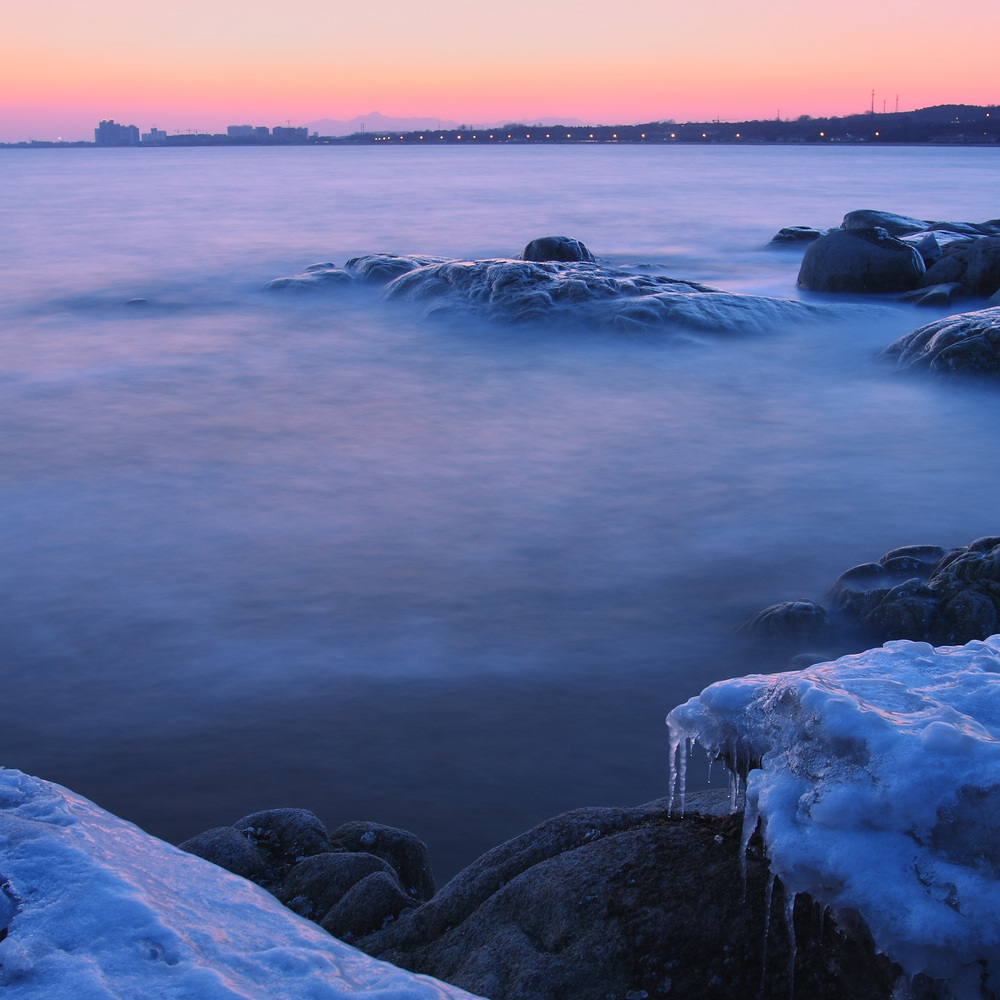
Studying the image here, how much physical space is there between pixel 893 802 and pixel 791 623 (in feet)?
7.96

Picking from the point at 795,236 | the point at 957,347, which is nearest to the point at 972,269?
the point at 957,347

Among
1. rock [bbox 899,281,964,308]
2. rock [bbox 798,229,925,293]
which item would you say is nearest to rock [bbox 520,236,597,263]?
rock [bbox 798,229,925,293]

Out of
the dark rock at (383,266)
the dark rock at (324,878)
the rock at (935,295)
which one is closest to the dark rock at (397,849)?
the dark rock at (324,878)

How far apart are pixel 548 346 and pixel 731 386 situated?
231cm

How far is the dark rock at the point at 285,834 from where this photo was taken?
2.56 m

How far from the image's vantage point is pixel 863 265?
12625 millimetres

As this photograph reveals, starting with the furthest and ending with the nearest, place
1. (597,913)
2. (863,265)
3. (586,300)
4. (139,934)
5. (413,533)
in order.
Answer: (863,265) < (586,300) < (413,533) < (597,913) < (139,934)

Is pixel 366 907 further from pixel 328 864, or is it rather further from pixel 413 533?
pixel 413 533

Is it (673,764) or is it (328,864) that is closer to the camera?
(673,764)

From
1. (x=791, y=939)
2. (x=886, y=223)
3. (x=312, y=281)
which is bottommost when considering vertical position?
(x=791, y=939)

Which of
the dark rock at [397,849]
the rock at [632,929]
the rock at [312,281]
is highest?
the rock at [312,281]

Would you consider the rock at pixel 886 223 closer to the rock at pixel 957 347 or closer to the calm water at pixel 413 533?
the calm water at pixel 413 533

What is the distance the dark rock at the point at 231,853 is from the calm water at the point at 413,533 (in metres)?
0.59

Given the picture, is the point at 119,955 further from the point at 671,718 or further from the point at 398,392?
the point at 398,392
